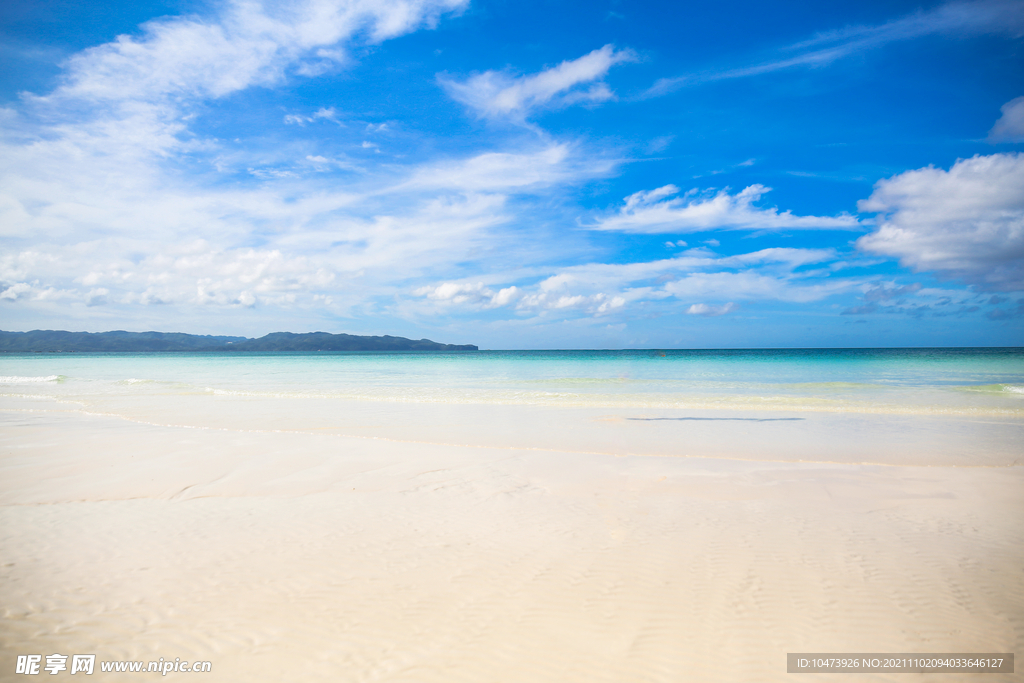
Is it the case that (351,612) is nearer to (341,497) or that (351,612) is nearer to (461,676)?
Answer: (461,676)

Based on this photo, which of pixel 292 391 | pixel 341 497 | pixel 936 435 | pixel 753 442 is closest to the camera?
pixel 341 497

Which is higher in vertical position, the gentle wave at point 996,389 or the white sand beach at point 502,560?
the gentle wave at point 996,389

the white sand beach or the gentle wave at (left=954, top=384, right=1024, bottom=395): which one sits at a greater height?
the gentle wave at (left=954, top=384, right=1024, bottom=395)

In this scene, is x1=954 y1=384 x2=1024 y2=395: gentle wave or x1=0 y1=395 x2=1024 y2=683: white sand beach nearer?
x1=0 y1=395 x2=1024 y2=683: white sand beach

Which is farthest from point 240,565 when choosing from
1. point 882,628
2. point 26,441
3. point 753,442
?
point 753,442

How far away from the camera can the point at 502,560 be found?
17.2 feet

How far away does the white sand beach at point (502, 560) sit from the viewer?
3771mm

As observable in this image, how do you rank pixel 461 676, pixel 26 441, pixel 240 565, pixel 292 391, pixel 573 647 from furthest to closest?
pixel 292 391, pixel 26 441, pixel 240 565, pixel 573 647, pixel 461 676

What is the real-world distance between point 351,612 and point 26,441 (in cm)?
1239

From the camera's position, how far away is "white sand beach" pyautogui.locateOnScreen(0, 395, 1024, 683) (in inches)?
148

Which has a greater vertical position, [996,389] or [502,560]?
[996,389]

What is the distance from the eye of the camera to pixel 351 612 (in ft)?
13.8

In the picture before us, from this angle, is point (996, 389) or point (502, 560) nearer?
point (502, 560)

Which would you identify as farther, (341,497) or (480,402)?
(480,402)
